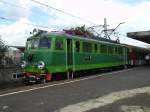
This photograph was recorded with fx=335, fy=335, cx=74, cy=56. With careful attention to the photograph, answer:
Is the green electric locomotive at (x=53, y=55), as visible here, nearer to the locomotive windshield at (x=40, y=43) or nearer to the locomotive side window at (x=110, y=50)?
the locomotive windshield at (x=40, y=43)

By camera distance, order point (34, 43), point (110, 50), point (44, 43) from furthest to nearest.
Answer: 1. point (110, 50)
2. point (34, 43)
3. point (44, 43)

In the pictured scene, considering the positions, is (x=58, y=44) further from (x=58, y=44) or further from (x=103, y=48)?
(x=103, y=48)

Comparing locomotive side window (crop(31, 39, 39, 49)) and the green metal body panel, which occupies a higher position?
locomotive side window (crop(31, 39, 39, 49))

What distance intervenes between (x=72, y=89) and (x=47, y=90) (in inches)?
45.7

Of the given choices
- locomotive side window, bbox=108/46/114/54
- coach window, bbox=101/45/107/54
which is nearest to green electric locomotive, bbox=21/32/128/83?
coach window, bbox=101/45/107/54

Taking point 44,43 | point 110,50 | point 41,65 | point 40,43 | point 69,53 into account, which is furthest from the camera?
point 110,50

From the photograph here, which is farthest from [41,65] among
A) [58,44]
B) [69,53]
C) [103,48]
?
[103,48]

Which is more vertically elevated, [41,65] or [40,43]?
[40,43]

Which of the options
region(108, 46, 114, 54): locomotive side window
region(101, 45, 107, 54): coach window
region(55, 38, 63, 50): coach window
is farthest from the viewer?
region(108, 46, 114, 54): locomotive side window

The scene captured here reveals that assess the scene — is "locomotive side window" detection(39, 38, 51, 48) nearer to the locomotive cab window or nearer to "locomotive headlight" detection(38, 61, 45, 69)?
"locomotive headlight" detection(38, 61, 45, 69)

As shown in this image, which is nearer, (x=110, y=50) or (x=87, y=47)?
(x=87, y=47)

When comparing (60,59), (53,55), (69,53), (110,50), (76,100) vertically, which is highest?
(110,50)

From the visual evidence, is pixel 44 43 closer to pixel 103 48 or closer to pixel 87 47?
pixel 87 47

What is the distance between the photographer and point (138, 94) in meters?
13.7
